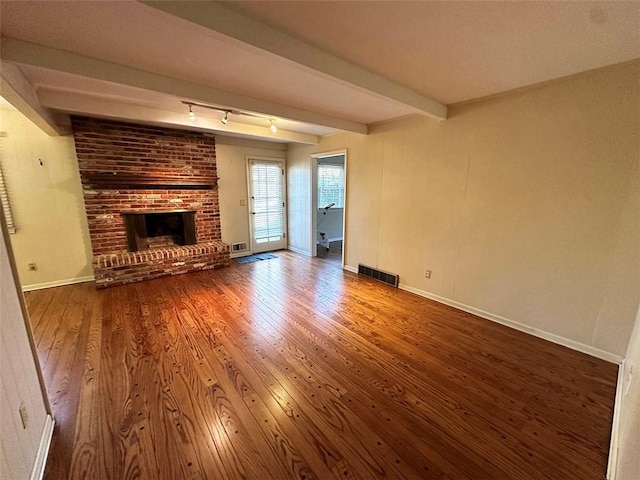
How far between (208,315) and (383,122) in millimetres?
3472

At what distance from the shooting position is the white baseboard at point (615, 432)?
4.35 feet

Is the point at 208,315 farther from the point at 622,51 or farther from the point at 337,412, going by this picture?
the point at 622,51

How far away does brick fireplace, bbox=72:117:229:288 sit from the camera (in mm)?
3758

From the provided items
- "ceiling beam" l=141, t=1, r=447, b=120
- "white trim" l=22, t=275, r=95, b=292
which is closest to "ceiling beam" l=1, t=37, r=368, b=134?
"ceiling beam" l=141, t=1, r=447, b=120

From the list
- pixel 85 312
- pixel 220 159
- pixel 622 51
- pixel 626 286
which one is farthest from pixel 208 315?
pixel 622 51

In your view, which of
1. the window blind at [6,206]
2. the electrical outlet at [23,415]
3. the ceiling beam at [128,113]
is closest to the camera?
the electrical outlet at [23,415]

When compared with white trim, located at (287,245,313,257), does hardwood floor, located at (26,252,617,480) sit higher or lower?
lower

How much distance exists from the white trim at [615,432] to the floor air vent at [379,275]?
2270 mm

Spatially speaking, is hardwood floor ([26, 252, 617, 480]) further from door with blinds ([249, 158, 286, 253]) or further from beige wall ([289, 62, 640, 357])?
door with blinds ([249, 158, 286, 253])

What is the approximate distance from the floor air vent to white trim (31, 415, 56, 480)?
142 inches

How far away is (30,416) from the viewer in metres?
1.33

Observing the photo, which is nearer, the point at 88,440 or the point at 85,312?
the point at 88,440

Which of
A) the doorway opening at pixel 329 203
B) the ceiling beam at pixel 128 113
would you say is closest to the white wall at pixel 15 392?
the ceiling beam at pixel 128 113

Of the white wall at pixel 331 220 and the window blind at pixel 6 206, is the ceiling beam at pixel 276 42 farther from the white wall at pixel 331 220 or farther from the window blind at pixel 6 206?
the white wall at pixel 331 220
